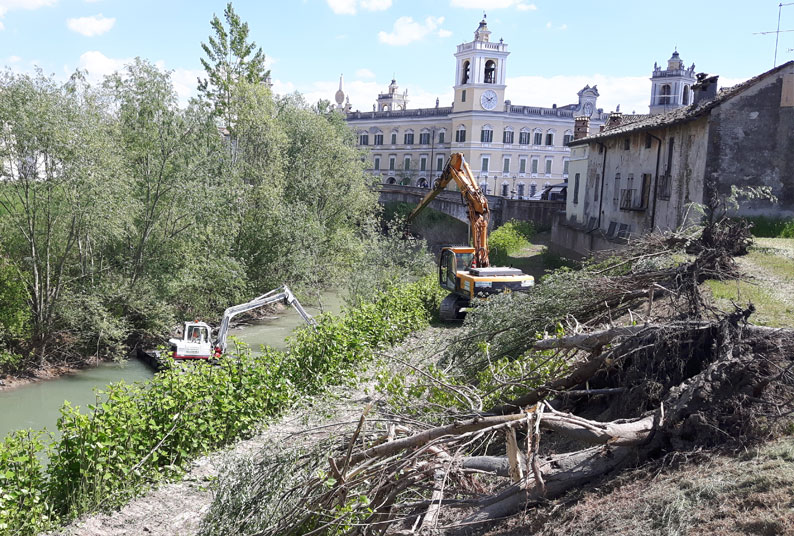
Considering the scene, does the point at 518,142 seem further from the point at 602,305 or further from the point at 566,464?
the point at 566,464

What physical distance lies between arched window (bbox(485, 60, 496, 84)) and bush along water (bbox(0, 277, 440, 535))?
56.5 metres

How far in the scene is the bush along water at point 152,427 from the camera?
8.34 meters

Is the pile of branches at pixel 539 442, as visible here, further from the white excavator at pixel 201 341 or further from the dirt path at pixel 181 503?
the white excavator at pixel 201 341

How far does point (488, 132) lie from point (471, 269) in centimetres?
5059

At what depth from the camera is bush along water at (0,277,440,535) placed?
8344mm

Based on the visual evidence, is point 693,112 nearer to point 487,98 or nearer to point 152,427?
point 152,427

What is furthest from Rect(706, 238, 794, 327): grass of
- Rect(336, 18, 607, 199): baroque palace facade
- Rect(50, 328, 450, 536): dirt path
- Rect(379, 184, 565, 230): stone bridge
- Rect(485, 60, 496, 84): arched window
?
Rect(485, 60, 496, 84): arched window

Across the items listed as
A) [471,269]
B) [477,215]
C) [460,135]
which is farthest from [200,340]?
[460,135]

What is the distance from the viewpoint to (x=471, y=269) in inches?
786

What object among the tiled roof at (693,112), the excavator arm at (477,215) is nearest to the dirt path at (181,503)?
the excavator arm at (477,215)

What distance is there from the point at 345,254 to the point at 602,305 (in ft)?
69.7

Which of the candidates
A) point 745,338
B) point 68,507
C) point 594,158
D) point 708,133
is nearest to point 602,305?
point 745,338

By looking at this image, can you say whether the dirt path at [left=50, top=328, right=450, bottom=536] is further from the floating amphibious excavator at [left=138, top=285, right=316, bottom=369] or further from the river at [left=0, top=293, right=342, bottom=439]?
the floating amphibious excavator at [left=138, top=285, right=316, bottom=369]

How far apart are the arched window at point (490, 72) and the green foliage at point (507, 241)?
33204 millimetres
